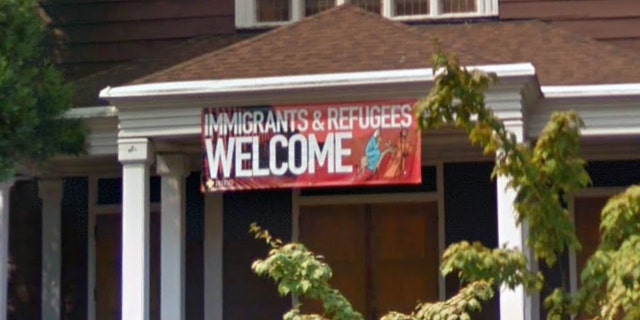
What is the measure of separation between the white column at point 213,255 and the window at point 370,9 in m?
1.95

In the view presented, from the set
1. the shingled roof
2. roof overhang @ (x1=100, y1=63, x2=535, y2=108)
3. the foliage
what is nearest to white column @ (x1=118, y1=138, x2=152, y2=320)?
roof overhang @ (x1=100, y1=63, x2=535, y2=108)

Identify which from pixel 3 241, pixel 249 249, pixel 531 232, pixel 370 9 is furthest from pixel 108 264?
pixel 531 232

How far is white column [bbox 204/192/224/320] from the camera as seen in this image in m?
15.6

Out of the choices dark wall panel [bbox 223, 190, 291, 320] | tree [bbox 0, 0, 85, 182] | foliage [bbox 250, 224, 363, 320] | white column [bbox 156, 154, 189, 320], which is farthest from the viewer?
dark wall panel [bbox 223, 190, 291, 320]

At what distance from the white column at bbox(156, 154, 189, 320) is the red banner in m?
1.09

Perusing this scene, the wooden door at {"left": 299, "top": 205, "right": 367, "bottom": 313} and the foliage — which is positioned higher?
the foliage

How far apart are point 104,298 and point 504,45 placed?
519 cm

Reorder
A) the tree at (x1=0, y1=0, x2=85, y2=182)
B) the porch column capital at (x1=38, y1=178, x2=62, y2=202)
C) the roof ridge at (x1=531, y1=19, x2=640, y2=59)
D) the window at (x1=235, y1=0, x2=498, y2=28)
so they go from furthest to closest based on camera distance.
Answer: the porch column capital at (x1=38, y1=178, x2=62, y2=202), the window at (x1=235, y1=0, x2=498, y2=28), the roof ridge at (x1=531, y1=19, x2=640, y2=59), the tree at (x1=0, y1=0, x2=85, y2=182)

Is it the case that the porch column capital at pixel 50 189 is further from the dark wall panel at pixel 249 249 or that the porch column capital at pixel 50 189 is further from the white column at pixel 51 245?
the dark wall panel at pixel 249 249

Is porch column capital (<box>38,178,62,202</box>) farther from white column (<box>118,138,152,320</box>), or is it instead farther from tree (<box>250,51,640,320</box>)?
tree (<box>250,51,640,320</box>)

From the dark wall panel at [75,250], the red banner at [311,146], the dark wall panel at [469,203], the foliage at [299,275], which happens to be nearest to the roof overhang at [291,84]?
the red banner at [311,146]

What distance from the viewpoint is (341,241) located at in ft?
50.8

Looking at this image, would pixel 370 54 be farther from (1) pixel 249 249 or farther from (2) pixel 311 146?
(1) pixel 249 249

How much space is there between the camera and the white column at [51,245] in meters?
16.1
